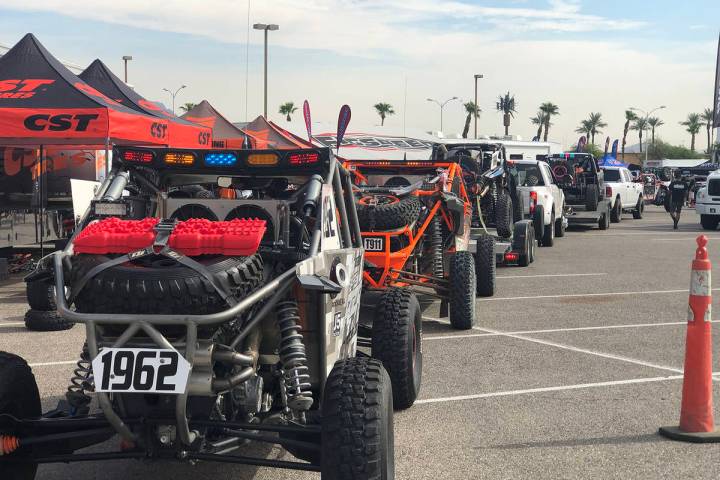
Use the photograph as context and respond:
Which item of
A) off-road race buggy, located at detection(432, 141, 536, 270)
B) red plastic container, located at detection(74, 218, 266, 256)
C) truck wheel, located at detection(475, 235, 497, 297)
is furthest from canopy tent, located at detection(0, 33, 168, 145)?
red plastic container, located at detection(74, 218, 266, 256)

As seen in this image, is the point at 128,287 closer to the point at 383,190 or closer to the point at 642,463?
the point at 642,463

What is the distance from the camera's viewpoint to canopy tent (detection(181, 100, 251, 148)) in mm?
22547

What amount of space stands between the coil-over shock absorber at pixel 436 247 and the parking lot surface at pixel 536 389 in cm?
58

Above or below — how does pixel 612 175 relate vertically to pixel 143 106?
below

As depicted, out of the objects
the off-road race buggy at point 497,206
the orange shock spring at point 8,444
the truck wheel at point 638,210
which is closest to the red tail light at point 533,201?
the off-road race buggy at point 497,206

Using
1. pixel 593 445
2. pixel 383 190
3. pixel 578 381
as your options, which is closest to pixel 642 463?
pixel 593 445

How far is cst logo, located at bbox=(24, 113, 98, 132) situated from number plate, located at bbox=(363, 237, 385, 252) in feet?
18.0

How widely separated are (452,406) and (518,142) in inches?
1717

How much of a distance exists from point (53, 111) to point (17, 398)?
9391 mm

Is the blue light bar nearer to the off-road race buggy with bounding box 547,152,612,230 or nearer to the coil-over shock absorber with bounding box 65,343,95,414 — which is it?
the coil-over shock absorber with bounding box 65,343,95,414

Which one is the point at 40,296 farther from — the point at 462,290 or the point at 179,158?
the point at 462,290

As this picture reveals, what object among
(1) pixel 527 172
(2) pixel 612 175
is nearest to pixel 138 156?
(1) pixel 527 172

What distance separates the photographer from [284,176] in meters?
5.58

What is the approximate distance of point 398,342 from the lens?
20.3 feet
